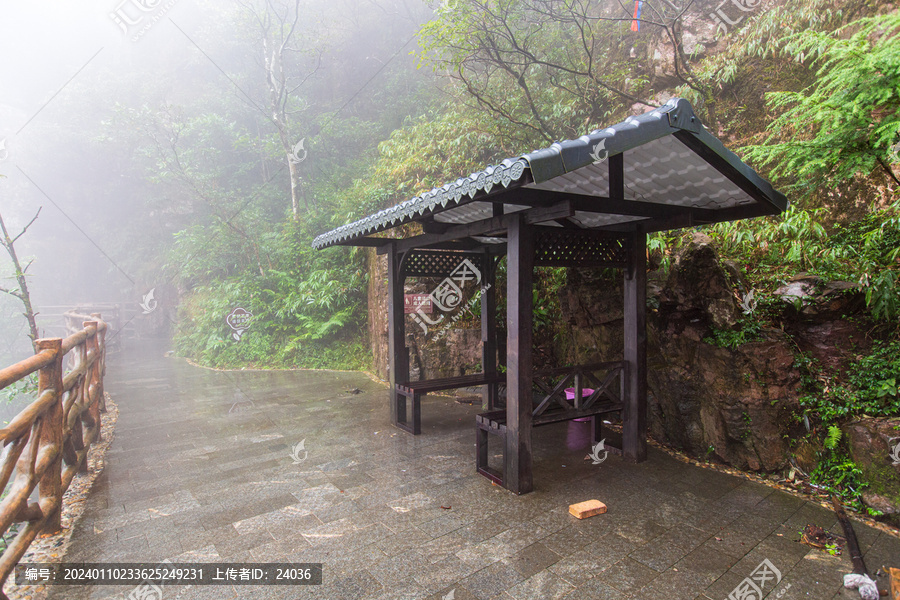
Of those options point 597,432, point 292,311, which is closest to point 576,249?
point 597,432

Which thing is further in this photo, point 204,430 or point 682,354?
point 204,430

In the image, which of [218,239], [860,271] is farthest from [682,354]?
[218,239]

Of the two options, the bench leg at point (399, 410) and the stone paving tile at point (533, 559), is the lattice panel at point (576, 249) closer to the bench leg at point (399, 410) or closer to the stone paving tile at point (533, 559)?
the stone paving tile at point (533, 559)

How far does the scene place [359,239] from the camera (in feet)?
16.8

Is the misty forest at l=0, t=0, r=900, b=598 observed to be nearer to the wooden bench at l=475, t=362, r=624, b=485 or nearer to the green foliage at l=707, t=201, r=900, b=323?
the green foliage at l=707, t=201, r=900, b=323

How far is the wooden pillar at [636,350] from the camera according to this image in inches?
160

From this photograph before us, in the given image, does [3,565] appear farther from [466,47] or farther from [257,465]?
[466,47]

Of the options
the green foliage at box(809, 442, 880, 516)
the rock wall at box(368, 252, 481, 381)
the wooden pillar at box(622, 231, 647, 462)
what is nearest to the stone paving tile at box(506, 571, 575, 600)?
the wooden pillar at box(622, 231, 647, 462)

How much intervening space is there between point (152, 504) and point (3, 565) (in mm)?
1246

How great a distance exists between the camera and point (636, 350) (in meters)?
4.11

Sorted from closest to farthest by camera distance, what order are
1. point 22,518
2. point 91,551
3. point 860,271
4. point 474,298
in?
point 22,518 < point 91,551 < point 860,271 < point 474,298

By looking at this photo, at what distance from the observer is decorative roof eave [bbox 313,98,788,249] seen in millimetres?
2459

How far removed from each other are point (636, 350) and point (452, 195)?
2347mm

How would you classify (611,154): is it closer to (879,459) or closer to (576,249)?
(576,249)
